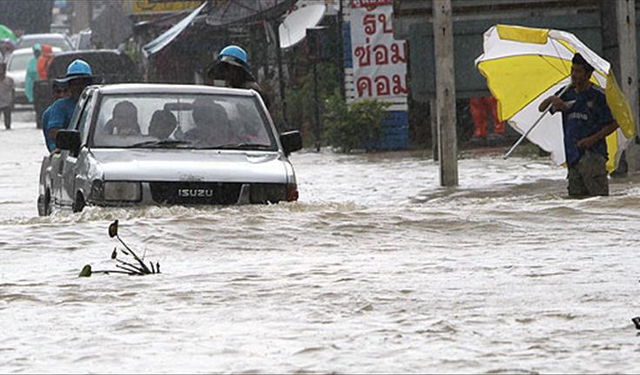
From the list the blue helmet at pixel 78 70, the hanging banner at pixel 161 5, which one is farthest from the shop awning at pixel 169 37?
the blue helmet at pixel 78 70

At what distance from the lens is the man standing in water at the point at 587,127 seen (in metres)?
14.3

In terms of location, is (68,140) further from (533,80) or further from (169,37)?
(169,37)

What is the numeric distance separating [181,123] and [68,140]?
83cm

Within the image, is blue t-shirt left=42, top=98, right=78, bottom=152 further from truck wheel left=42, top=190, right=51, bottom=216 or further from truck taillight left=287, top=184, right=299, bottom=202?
truck taillight left=287, top=184, right=299, bottom=202

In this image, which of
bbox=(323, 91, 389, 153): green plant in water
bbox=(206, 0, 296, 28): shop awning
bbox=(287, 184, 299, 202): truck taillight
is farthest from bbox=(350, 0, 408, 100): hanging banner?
bbox=(287, 184, 299, 202): truck taillight

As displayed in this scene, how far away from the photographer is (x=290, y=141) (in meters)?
12.7

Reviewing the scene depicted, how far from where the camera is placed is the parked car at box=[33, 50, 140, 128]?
37125 mm

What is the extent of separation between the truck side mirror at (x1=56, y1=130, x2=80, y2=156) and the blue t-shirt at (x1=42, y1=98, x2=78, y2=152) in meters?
2.21

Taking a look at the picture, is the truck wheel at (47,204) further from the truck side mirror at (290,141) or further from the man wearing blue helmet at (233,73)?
the truck side mirror at (290,141)

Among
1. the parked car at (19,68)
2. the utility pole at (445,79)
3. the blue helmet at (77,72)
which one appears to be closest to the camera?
the blue helmet at (77,72)

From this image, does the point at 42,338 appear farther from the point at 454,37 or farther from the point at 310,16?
the point at 310,16

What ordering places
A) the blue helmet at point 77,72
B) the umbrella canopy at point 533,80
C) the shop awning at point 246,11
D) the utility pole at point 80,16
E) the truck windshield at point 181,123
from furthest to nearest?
the utility pole at point 80,16, the shop awning at point 246,11, the umbrella canopy at point 533,80, the blue helmet at point 77,72, the truck windshield at point 181,123

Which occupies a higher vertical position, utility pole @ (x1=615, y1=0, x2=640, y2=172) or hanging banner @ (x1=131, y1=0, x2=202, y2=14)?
hanging banner @ (x1=131, y1=0, x2=202, y2=14)

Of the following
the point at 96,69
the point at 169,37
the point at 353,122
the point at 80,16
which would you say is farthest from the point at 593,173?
the point at 80,16
